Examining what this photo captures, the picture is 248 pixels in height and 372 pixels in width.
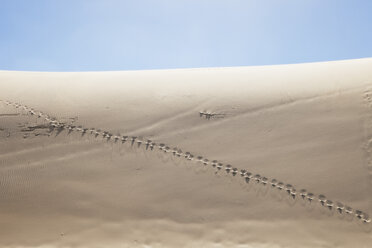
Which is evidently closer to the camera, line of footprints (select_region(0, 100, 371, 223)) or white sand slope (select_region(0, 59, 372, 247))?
white sand slope (select_region(0, 59, 372, 247))

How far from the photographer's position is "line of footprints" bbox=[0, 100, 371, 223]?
3.94 m

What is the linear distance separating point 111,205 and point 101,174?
1.78ft

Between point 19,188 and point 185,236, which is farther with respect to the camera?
point 19,188

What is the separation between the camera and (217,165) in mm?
4527

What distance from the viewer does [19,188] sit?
4312 mm

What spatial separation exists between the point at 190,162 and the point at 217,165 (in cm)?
39

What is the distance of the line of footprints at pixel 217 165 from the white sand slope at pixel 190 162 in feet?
0.05

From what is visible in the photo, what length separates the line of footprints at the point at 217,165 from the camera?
155 inches

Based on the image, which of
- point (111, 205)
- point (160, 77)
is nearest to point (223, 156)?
point (111, 205)

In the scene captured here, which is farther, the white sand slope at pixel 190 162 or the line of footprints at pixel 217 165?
the line of footprints at pixel 217 165

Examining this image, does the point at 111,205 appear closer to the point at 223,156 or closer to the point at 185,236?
the point at 185,236

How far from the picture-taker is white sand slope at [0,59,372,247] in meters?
3.76

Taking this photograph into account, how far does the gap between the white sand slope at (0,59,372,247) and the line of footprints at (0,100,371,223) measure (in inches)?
0.6

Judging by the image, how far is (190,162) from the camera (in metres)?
4.62
